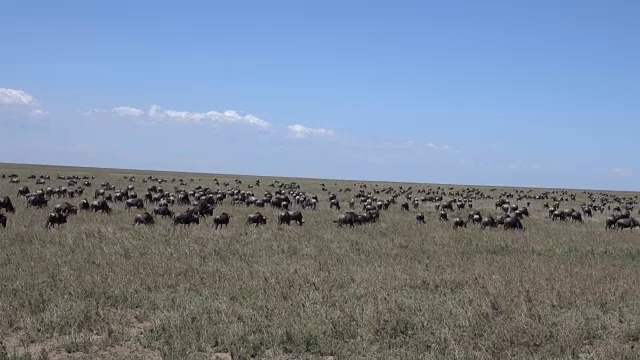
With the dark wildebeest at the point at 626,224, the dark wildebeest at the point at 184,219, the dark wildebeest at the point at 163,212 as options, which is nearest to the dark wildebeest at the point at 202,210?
the dark wildebeest at the point at 163,212

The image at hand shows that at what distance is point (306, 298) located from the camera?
10875mm

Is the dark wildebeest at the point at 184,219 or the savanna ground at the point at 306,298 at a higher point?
the dark wildebeest at the point at 184,219

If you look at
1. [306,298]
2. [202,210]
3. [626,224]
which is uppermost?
[626,224]

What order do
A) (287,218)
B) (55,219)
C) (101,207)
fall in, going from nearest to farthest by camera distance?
(55,219)
(287,218)
(101,207)

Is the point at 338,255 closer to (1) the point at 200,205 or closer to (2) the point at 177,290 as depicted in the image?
(2) the point at 177,290

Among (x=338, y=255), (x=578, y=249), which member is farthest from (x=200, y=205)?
(x=578, y=249)

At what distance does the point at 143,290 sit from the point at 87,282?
1.10 m

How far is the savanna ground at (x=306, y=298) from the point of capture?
8.50 meters

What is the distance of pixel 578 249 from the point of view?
18797 mm

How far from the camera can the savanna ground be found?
335 inches

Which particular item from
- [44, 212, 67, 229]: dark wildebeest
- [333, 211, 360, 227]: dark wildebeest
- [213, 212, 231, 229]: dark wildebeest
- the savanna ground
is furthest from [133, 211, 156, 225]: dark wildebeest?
[333, 211, 360, 227]: dark wildebeest

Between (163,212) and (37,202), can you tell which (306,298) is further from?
(37,202)

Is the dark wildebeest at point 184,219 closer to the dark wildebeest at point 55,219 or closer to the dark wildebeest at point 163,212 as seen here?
the dark wildebeest at point 163,212

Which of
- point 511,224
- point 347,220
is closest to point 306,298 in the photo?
point 347,220
